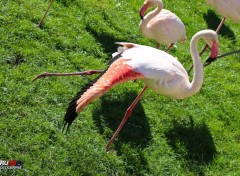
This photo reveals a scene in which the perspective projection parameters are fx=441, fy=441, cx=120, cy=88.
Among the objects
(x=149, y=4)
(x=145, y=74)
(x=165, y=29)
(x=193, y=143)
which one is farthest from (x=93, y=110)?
(x=149, y=4)

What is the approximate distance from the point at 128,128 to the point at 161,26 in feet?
4.82

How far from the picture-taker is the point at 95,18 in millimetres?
6289

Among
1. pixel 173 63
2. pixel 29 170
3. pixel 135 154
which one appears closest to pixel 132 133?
pixel 135 154

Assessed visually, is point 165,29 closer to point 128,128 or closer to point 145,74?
point 128,128

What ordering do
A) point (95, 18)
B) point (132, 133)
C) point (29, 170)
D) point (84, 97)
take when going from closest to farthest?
point (84, 97), point (29, 170), point (132, 133), point (95, 18)

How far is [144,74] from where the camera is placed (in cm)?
402

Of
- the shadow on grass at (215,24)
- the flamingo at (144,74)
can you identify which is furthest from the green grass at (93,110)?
the shadow on grass at (215,24)

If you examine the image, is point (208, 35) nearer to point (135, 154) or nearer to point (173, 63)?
point (173, 63)

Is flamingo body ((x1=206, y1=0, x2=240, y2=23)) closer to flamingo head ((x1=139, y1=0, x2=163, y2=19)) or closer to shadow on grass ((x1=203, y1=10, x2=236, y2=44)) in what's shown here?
flamingo head ((x1=139, y1=0, x2=163, y2=19))

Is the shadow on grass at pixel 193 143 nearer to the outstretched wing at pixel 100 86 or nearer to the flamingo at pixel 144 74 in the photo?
the flamingo at pixel 144 74

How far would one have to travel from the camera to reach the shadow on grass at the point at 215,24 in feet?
22.6

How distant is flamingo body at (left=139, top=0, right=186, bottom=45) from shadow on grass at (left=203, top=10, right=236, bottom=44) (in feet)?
4.85

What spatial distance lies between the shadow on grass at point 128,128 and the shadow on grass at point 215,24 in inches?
95.7

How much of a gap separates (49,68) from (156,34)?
1401 mm
